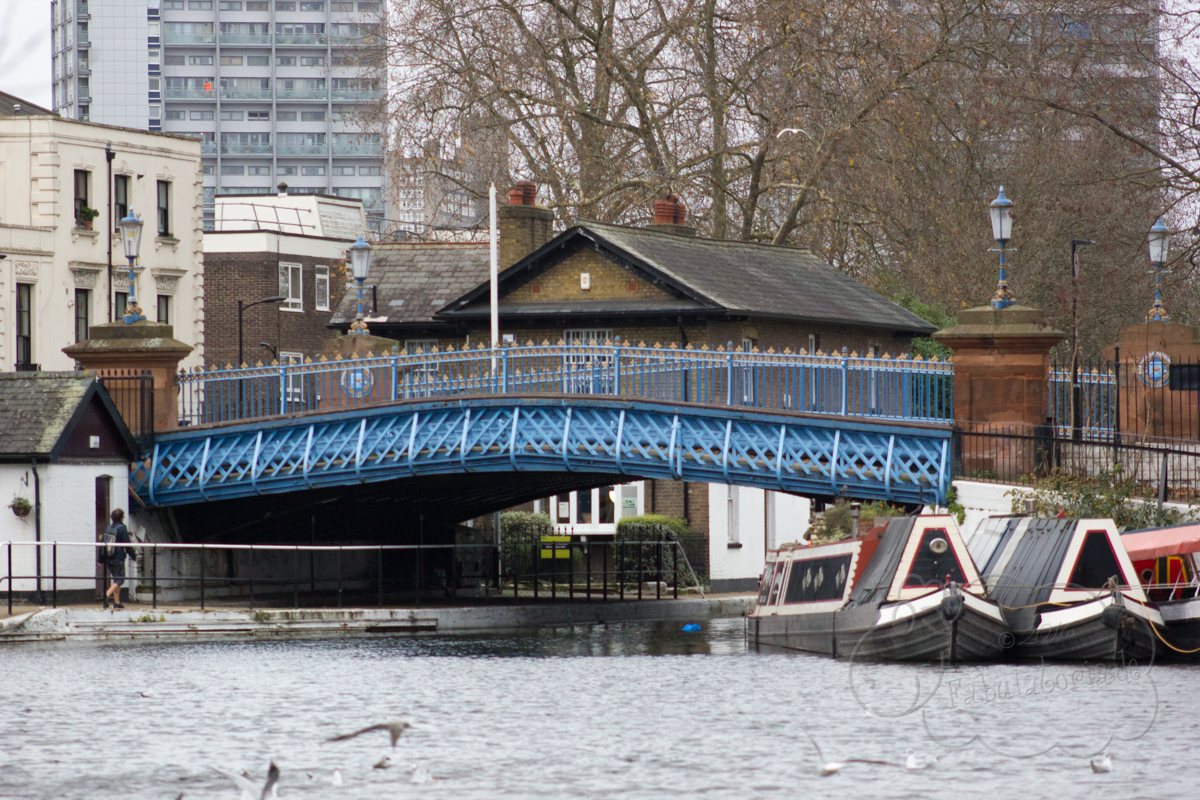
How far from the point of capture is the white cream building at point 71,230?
60219 mm

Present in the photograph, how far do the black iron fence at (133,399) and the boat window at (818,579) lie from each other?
13.0m

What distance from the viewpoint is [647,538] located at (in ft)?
164

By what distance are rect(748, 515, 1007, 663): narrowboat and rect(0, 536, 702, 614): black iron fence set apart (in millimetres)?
8925

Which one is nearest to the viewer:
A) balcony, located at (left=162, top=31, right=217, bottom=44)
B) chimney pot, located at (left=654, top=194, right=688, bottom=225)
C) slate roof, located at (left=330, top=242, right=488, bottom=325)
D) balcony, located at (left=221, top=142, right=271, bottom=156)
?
chimney pot, located at (left=654, top=194, right=688, bottom=225)

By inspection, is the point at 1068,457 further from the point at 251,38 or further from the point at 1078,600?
the point at 251,38

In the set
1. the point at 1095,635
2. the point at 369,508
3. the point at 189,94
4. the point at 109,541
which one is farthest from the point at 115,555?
the point at 189,94

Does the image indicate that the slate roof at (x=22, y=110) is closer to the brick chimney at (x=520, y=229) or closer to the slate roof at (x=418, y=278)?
the slate roof at (x=418, y=278)

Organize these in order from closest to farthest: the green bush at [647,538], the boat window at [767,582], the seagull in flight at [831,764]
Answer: the seagull in flight at [831,764], the boat window at [767,582], the green bush at [647,538]

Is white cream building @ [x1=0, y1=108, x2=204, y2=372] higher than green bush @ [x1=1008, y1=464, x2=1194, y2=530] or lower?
higher

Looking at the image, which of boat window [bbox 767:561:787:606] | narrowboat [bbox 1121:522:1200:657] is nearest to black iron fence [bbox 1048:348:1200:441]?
narrowboat [bbox 1121:522:1200:657]

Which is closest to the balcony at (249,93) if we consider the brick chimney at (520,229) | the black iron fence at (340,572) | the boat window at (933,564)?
the brick chimney at (520,229)

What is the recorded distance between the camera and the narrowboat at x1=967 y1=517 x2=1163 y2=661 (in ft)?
89.4

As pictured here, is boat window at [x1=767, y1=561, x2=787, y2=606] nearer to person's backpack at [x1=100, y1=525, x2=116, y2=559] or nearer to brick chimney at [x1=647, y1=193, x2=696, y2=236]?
person's backpack at [x1=100, y1=525, x2=116, y2=559]

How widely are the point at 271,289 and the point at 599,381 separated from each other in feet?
121
